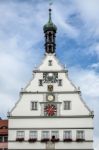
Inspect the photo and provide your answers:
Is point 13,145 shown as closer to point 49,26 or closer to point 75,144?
point 75,144

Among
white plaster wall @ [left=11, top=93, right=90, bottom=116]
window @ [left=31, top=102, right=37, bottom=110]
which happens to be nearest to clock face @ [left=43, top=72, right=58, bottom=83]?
white plaster wall @ [left=11, top=93, right=90, bottom=116]

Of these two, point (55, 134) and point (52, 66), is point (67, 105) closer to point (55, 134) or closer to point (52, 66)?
point (55, 134)

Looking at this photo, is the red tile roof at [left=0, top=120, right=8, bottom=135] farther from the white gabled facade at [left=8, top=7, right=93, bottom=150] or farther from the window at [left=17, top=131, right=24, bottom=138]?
the window at [left=17, top=131, right=24, bottom=138]

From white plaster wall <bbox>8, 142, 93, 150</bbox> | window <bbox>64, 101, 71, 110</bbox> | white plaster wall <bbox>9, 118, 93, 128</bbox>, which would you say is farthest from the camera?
window <bbox>64, 101, 71, 110</bbox>

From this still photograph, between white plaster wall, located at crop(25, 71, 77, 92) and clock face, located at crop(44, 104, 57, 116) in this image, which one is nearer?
clock face, located at crop(44, 104, 57, 116)

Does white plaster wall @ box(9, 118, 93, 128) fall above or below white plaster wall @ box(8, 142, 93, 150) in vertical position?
above

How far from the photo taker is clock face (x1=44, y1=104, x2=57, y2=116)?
88938 mm

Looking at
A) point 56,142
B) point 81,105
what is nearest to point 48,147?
point 56,142

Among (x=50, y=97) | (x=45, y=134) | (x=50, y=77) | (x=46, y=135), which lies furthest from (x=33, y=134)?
(x=50, y=77)

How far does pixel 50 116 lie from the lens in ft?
291

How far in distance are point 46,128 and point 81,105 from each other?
5.20m

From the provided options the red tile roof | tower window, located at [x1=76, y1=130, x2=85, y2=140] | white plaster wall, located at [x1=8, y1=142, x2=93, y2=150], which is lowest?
white plaster wall, located at [x1=8, y1=142, x2=93, y2=150]

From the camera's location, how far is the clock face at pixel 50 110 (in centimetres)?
8894

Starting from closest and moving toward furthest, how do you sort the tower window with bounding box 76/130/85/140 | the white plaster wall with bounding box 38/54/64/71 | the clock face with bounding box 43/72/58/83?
the tower window with bounding box 76/130/85/140 → the clock face with bounding box 43/72/58/83 → the white plaster wall with bounding box 38/54/64/71
